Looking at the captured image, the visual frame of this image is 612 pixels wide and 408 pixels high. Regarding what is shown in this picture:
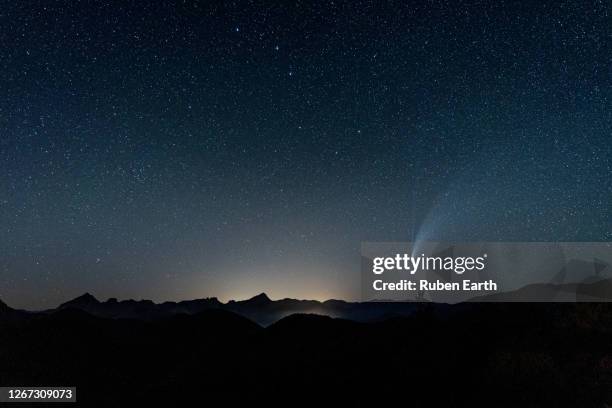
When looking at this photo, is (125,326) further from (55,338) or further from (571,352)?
(571,352)

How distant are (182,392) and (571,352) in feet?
105

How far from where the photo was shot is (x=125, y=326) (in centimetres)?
9094

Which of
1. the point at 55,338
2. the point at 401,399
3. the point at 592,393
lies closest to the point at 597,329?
the point at 592,393

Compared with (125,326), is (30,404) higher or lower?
lower

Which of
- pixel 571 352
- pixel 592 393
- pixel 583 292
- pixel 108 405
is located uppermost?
pixel 583 292

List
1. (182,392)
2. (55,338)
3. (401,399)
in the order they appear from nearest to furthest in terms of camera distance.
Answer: (401,399), (182,392), (55,338)

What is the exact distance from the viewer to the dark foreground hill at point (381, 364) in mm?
19812

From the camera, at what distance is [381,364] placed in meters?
31.6

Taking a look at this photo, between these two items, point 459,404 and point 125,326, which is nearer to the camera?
point 459,404

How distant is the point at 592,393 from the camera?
17.8m

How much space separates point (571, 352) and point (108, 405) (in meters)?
38.4

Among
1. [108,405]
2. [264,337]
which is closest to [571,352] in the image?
[108,405]

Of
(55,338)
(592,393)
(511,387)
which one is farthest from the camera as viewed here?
(55,338)

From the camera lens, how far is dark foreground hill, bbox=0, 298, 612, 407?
19.8 metres
